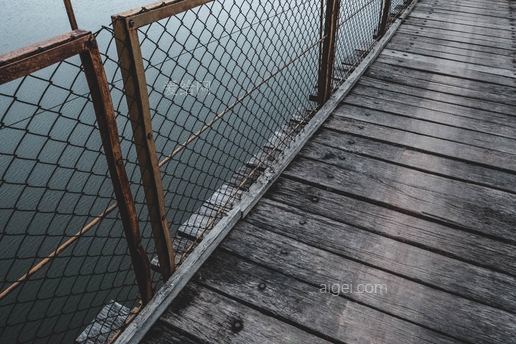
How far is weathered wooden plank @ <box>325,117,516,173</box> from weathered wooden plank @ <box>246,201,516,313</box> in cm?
91

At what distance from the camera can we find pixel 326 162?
2.33 metres

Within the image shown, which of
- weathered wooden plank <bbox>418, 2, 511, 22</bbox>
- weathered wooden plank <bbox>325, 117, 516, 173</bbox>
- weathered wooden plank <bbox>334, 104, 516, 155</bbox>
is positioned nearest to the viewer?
weathered wooden plank <bbox>325, 117, 516, 173</bbox>

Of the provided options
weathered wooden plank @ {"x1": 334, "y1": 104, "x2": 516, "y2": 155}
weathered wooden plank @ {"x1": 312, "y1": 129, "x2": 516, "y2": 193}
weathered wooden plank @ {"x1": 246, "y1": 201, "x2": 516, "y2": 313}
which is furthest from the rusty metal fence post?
weathered wooden plank @ {"x1": 334, "y1": 104, "x2": 516, "y2": 155}

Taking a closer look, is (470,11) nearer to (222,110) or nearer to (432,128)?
(432,128)

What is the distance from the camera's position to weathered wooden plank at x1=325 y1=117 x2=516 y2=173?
2.32m

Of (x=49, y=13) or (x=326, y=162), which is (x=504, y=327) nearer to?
(x=326, y=162)

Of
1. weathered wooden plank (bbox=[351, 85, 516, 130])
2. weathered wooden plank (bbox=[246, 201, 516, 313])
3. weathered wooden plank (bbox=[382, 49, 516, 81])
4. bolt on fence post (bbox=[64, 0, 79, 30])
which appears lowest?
weathered wooden plank (bbox=[246, 201, 516, 313])

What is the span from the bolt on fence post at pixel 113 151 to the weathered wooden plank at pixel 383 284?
488 mm

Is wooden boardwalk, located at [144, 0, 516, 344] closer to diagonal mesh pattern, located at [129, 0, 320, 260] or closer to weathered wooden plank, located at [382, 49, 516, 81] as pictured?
diagonal mesh pattern, located at [129, 0, 320, 260]

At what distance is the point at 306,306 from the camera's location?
1.54 metres

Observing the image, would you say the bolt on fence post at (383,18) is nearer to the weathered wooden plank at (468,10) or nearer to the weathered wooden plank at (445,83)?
the weathered wooden plank at (445,83)

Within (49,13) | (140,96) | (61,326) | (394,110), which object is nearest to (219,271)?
(140,96)

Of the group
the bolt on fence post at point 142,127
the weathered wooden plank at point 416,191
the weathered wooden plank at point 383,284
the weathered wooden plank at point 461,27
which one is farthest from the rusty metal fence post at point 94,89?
the weathered wooden plank at point 461,27

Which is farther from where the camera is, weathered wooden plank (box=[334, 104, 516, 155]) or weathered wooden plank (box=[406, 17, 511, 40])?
weathered wooden plank (box=[406, 17, 511, 40])
